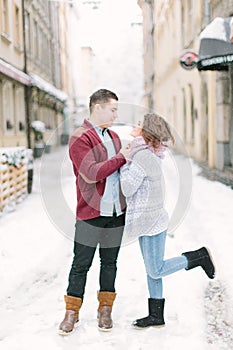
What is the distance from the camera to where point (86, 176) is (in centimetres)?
344

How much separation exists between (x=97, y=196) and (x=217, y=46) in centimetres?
804

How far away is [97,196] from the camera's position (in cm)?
353

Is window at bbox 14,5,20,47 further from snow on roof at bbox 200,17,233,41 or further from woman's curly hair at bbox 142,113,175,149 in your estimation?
woman's curly hair at bbox 142,113,175,149

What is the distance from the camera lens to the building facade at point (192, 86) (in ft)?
42.7

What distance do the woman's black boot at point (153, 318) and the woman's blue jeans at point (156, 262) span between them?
0.05 metres

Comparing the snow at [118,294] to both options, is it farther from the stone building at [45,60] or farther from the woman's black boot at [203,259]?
the stone building at [45,60]

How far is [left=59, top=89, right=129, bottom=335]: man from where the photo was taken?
3445mm

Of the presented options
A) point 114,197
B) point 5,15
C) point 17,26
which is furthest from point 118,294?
point 17,26

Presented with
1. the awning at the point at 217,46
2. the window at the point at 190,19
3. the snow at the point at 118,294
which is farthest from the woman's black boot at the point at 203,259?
the window at the point at 190,19

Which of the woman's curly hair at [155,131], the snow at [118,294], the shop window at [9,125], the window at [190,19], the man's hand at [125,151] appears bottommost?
the snow at [118,294]

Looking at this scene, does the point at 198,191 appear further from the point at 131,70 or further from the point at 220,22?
the point at 131,70

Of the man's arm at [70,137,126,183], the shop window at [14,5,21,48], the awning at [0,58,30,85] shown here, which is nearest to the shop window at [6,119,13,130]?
the awning at [0,58,30,85]

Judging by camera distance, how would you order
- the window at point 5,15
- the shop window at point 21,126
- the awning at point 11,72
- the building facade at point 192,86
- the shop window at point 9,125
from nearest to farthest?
the building facade at point 192,86, the awning at point 11,72, the window at point 5,15, the shop window at point 9,125, the shop window at point 21,126

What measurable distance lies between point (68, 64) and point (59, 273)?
1536 inches
